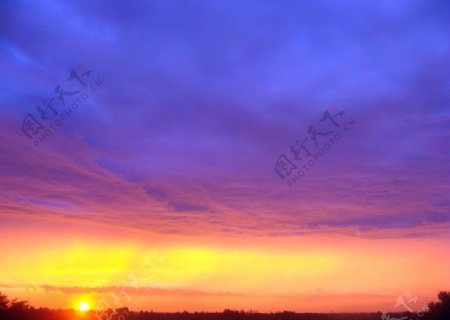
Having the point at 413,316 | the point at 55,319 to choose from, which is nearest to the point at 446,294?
the point at 413,316

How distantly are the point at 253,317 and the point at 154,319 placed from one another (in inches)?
660

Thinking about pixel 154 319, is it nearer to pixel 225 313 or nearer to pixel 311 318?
pixel 225 313

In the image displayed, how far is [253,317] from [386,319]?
68.0 feet

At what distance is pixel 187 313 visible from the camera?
9425 cm

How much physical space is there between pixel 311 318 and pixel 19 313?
5323 centimetres

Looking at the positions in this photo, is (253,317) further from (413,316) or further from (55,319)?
(55,319)

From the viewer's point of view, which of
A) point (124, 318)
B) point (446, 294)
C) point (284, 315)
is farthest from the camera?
point (284, 315)

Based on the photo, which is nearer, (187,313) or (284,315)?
(284,315)

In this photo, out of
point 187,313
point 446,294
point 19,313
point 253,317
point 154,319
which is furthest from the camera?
point 187,313

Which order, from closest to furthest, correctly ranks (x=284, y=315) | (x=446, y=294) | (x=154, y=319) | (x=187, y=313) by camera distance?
(x=446, y=294) < (x=154, y=319) < (x=284, y=315) < (x=187, y=313)

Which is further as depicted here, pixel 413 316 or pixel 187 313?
→ pixel 187 313

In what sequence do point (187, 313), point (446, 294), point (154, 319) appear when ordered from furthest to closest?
point (187, 313) → point (154, 319) → point (446, 294)

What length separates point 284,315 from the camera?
269ft

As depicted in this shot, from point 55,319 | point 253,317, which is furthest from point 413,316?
point 55,319
